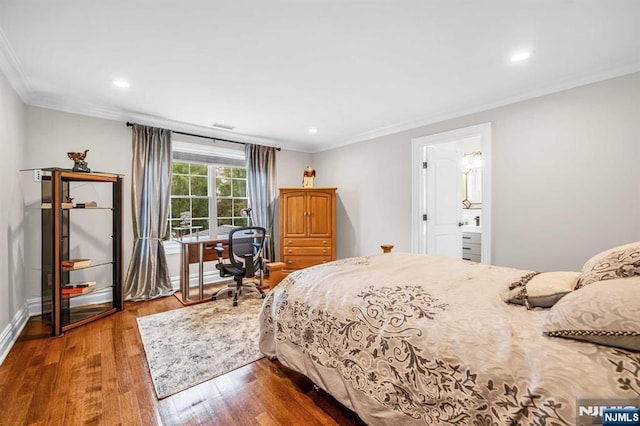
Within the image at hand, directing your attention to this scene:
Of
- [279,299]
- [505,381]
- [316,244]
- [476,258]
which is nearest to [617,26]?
[505,381]

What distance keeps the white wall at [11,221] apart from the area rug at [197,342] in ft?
3.30

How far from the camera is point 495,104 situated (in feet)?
10.2

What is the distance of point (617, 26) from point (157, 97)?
4007 millimetres

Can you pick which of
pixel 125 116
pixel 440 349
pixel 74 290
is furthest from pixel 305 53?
pixel 74 290

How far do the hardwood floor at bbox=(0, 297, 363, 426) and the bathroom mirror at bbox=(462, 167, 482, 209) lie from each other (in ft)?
15.2

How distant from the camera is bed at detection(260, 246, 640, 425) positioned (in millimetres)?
845

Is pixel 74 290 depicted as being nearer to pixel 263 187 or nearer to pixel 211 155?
pixel 211 155

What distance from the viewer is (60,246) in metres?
2.58

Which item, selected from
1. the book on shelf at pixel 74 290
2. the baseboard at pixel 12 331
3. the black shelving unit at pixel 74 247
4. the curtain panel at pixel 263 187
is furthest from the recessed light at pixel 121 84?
the baseboard at pixel 12 331

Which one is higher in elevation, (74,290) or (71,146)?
(71,146)

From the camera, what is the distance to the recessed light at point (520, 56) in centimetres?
218

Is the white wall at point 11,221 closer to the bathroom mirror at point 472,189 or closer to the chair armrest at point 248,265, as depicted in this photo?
the chair armrest at point 248,265

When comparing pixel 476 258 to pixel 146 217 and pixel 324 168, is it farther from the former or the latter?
pixel 146 217

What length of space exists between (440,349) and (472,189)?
485 centimetres
